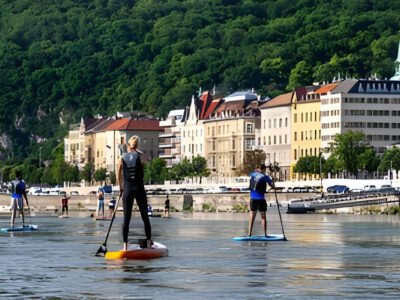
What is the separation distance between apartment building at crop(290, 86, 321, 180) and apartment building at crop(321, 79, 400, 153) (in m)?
3.90

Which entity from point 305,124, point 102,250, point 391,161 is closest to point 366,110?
point 305,124

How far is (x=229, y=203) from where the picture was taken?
395 feet

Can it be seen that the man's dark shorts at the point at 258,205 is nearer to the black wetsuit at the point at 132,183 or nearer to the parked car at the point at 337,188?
the black wetsuit at the point at 132,183

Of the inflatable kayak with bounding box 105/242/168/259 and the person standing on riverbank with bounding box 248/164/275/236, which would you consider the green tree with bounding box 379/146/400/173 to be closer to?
the person standing on riverbank with bounding box 248/164/275/236

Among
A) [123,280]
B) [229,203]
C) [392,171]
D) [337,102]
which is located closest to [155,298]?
[123,280]

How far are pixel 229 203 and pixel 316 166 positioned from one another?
176ft

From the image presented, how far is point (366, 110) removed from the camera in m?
185

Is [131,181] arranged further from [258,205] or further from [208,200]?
[208,200]

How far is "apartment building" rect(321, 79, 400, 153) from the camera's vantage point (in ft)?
606

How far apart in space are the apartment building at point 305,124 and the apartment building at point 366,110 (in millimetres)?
3899

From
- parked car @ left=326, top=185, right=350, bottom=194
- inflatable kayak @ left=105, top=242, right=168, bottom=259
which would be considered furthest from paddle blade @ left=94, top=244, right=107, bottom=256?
parked car @ left=326, top=185, right=350, bottom=194

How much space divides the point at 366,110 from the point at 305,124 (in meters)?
12.6

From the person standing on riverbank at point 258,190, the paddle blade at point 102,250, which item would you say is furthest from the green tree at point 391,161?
the paddle blade at point 102,250

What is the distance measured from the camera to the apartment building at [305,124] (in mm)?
193212
